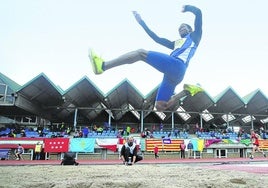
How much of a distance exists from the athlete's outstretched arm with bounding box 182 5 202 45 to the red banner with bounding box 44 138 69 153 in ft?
62.6

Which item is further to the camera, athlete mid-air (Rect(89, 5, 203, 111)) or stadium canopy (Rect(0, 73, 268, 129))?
stadium canopy (Rect(0, 73, 268, 129))

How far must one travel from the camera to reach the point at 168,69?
6.14 meters

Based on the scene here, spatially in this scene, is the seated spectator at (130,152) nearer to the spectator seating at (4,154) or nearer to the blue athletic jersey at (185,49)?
the blue athletic jersey at (185,49)

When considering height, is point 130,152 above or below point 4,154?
above

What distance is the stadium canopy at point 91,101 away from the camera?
27.3 meters

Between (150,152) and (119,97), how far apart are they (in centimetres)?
762

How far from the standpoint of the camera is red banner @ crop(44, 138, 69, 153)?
23531 mm

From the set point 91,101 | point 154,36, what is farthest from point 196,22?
point 91,101

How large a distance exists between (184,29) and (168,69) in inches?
46.6

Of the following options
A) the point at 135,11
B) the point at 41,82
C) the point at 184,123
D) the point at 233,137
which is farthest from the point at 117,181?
the point at 184,123

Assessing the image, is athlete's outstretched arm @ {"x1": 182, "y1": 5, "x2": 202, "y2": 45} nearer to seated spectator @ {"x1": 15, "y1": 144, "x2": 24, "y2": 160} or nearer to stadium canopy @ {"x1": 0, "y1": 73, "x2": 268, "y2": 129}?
stadium canopy @ {"x1": 0, "y1": 73, "x2": 268, "y2": 129}

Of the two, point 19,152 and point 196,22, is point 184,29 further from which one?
point 19,152

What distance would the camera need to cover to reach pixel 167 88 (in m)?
6.47

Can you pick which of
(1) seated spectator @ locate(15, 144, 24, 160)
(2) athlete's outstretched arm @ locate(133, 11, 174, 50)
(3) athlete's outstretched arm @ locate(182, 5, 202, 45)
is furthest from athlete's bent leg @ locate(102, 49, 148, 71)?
(1) seated spectator @ locate(15, 144, 24, 160)
